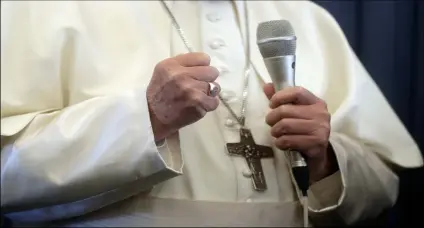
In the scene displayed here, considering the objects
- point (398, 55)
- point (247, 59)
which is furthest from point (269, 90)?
point (398, 55)

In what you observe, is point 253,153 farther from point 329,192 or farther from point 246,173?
point 329,192

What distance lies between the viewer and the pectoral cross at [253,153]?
0.96 m

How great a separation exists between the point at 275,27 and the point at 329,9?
53cm

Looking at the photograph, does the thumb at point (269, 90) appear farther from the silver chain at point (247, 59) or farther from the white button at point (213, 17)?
the white button at point (213, 17)

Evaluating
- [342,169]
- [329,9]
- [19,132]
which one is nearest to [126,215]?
[19,132]

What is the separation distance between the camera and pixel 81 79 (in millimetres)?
1021

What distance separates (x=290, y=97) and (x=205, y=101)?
10cm

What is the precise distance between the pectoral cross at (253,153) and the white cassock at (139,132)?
0.4 inches

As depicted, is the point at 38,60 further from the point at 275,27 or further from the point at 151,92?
the point at 275,27

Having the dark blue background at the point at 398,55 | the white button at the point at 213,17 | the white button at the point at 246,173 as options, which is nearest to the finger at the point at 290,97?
the white button at the point at 246,173

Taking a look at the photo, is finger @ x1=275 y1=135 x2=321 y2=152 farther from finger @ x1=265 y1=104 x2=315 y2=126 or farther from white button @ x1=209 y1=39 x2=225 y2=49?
white button @ x1=209 y1=39 x2=225 y2=49

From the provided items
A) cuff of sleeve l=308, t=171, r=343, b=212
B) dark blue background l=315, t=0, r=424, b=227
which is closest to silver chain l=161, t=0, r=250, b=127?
cuff of sleeve l=308, t=171, r=343, b=212

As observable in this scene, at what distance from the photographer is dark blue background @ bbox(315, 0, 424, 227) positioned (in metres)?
1.21

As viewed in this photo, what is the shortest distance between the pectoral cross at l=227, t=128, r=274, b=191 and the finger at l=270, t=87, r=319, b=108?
0.33 ft
